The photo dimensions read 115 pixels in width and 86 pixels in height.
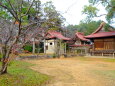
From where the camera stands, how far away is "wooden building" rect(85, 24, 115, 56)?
74.4ft

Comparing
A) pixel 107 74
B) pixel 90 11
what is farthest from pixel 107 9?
pixel 107 74

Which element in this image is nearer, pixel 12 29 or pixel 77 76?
pixel 12 29

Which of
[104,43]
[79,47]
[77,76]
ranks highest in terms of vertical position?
[104,43]

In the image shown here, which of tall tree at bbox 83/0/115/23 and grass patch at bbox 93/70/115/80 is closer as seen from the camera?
grass patch at bbox 93/70/115/80

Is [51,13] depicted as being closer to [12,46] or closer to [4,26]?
[12,46]

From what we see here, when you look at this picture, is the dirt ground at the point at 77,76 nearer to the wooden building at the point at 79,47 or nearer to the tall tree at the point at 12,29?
the tall tree at the point at 12,29

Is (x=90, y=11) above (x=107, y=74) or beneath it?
above

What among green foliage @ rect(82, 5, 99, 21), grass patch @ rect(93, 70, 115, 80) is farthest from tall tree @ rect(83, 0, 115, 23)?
grass patch @ rect(93, 70, 115, 80)

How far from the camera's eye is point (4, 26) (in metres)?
7.16

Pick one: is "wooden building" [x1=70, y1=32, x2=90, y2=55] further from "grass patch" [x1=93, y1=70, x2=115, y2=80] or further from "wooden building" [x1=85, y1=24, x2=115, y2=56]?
"grass patch" [x1=93, y1=70, x2=115, y2=80]

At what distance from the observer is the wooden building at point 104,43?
22.7m

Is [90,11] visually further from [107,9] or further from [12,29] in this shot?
[12,29]

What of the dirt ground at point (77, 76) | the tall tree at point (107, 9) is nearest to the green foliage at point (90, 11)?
the tall tree at point (107, 9)

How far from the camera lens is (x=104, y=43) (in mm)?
23938
